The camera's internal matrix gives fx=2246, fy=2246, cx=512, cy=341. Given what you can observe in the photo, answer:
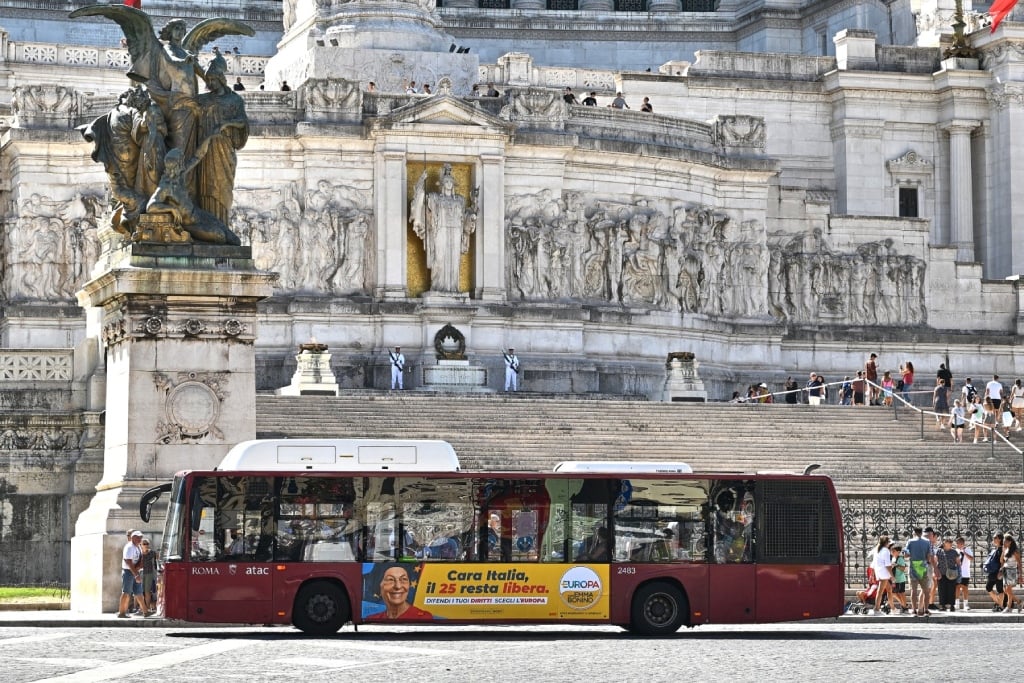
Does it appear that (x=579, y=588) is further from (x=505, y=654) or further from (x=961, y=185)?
(x=961, y=185)

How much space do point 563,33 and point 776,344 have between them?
26645 mm

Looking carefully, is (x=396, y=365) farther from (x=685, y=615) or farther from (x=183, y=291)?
(x=685, y=615)

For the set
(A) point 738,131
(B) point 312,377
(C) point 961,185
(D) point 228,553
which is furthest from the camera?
(C) point 961,185

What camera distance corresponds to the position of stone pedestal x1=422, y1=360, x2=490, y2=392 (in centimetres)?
5503

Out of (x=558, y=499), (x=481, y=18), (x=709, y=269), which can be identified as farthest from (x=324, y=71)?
(x=558, y=499)

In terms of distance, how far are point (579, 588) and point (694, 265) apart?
104 ft

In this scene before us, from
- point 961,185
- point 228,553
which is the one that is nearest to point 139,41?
point 228,553

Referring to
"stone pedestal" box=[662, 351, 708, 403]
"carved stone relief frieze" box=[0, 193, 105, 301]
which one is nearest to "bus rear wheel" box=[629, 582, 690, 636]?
"stone pedestal" box=[662, 351, 708, 403]

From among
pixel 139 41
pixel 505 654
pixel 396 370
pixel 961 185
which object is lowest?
pixel 505 654

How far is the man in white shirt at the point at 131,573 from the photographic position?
31.6m

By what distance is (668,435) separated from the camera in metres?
45.8

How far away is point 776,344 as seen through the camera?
62.2m

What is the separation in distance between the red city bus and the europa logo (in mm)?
19

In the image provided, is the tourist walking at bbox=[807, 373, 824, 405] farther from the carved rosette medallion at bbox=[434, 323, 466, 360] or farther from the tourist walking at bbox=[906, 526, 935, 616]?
the tourist walking at bbox=[906, 526, 935, 616]
